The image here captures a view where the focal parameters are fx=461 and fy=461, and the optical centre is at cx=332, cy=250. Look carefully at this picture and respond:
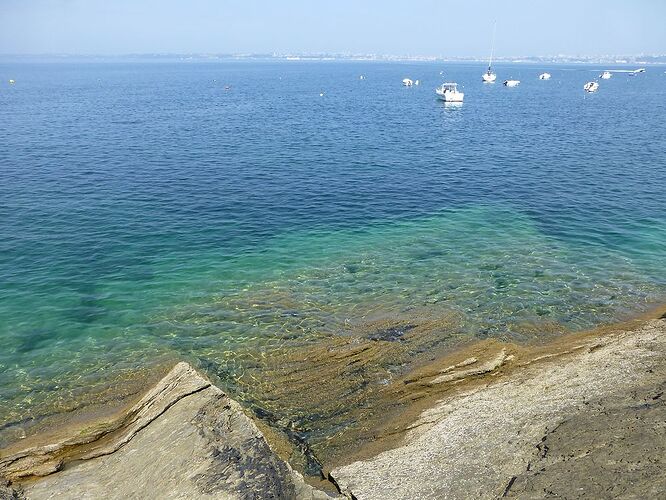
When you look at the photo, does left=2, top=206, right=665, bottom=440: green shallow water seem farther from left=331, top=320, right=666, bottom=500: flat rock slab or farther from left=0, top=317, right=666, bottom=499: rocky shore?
left=331, top=320, right=666, bottom=500: flat rock slab

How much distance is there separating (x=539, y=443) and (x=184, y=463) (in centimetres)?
1268

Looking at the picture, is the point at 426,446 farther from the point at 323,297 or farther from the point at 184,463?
the point at 323,297

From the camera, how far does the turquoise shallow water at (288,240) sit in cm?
2747

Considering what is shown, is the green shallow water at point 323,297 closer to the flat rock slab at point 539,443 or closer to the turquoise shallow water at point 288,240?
the turquoise shallow water at point 288,240

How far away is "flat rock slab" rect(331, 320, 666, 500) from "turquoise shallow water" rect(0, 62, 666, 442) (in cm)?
641

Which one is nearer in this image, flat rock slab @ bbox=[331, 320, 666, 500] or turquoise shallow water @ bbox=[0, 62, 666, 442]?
flat rock slab @ bbox=[331, 320, 666, 500]

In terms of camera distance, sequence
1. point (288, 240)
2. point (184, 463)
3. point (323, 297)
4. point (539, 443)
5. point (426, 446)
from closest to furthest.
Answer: point (184, 463) < point (539, 443) < point (426, 446) < point (323, 297) < point (288, 240)

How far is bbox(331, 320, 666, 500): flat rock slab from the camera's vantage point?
1490 centimetres

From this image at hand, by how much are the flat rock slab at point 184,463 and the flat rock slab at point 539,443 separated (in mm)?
2916

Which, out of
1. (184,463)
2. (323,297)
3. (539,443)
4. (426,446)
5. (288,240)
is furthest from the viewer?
(288,240)

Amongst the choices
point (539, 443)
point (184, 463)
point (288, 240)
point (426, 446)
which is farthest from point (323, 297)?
point (539, 443)

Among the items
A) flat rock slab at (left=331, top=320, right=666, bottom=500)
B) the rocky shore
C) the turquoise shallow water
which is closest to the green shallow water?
the turquoise shallow water

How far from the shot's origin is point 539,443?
55.4 ft

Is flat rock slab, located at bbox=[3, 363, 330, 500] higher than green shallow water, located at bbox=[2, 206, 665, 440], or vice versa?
flat rock slab, located at bbox=[3, 363, 330, 500]
